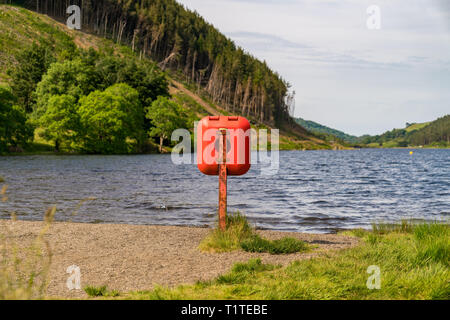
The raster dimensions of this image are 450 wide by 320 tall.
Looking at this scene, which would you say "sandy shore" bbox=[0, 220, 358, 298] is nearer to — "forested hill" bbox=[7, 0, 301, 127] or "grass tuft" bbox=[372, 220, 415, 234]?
"grass tuft" bbox=[372, 220, 415, 234]

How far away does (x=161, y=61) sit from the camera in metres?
163

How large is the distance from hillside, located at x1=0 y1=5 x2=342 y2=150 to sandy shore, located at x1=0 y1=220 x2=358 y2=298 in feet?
218

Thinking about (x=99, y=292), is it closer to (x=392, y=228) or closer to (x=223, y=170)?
(x=223, y=170)

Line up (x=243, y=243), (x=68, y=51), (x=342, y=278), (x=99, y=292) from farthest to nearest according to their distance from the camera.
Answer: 1. (x=68, y=51)
2. (x=243, y=243)
3. (x=342, y=278)
4. (x=99, y=292)

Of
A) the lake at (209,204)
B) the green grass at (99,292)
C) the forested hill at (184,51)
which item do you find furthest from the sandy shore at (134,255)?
the forested hill at (184,51)

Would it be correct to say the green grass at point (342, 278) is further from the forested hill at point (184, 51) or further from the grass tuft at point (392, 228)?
the forested hill at point (184, 51)

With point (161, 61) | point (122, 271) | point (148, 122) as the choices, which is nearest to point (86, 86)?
point (148, 122)

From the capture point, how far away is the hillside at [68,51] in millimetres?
102863

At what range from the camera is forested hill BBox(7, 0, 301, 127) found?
157375 mm

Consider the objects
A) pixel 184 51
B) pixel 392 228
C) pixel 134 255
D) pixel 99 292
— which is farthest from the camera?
pixel 184 51

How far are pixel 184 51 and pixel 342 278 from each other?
175m

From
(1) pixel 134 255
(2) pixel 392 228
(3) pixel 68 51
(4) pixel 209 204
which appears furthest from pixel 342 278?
(3) pixel 68 51

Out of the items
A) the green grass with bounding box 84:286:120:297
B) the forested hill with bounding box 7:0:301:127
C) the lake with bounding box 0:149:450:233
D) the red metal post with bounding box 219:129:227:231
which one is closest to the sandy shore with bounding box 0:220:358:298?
the green grass with bounding box 84:286:120:297

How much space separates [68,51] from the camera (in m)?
110
